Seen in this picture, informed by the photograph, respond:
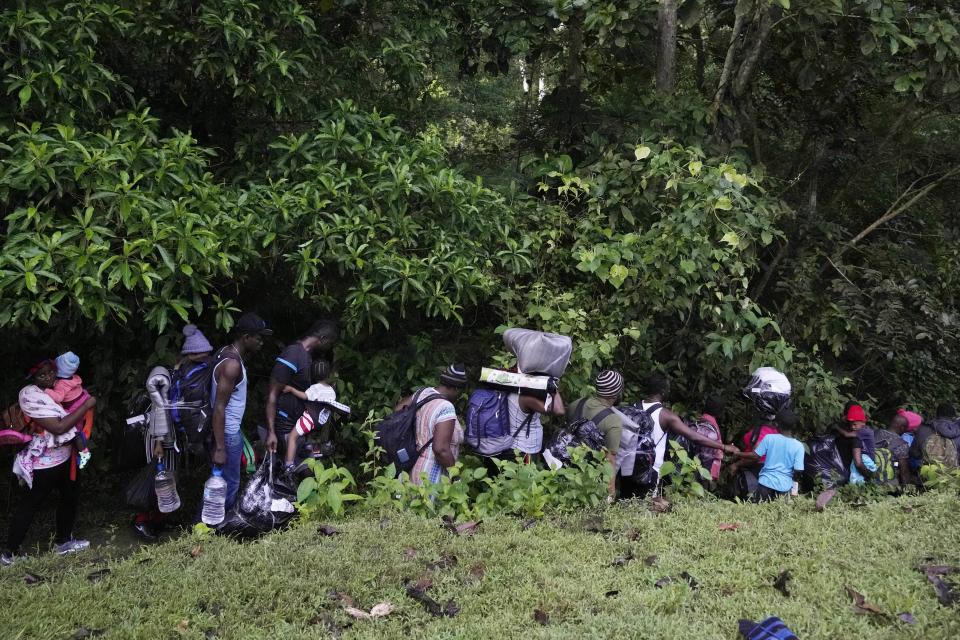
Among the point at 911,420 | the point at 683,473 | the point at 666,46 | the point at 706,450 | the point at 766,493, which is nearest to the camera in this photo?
the point at 683,473

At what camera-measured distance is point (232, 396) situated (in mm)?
5773

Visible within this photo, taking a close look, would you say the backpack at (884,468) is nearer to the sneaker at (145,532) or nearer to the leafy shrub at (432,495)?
the leafy shrub at (432,495)

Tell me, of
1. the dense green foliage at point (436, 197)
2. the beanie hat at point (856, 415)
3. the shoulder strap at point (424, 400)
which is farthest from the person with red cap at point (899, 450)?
the shoulder strap at point (424, 400)

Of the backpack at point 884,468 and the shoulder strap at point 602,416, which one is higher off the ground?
the shoulder strap at point 602,416

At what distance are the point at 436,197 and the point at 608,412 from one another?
2061mm

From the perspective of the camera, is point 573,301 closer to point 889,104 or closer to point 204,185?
point 204,185

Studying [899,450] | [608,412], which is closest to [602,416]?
[608,412]

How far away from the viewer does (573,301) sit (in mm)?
7000

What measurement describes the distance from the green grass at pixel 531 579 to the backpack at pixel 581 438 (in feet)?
2.63

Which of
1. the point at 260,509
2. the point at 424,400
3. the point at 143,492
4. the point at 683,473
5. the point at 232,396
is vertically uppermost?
the point at 424,400

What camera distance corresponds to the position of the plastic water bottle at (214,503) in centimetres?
566

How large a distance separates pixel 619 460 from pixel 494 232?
210cm

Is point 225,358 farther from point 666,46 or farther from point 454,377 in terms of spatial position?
point 666,46

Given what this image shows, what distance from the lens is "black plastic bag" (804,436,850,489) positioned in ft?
23.2
